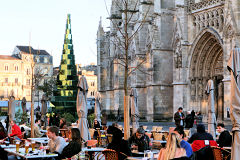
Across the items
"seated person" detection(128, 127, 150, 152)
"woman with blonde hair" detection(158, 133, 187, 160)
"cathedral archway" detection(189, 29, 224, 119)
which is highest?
"cathedral archway" detection(189, 29, 224, 119)

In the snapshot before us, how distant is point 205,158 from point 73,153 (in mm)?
2871

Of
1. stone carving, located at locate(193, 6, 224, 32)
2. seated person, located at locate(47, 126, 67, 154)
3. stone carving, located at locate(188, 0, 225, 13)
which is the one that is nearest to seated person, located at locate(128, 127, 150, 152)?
seated person, located at locate(47, 126, 67, 154)

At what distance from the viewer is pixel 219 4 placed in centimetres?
2805

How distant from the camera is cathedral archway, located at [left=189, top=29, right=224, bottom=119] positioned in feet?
99.3

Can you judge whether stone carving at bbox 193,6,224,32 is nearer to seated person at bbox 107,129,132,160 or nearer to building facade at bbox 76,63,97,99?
seated person at bbox 107,129,132,160

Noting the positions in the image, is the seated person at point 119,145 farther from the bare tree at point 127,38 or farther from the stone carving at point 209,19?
the stone carving at point 209,19

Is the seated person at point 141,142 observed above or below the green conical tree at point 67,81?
below

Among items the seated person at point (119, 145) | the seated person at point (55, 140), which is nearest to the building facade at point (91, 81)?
the seated person at point (55, 140)

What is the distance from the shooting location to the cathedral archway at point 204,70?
1192 inches

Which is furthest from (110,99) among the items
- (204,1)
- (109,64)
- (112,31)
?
(204,1)

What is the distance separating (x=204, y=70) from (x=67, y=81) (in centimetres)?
1055

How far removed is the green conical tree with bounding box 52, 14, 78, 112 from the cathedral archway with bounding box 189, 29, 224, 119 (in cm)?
917

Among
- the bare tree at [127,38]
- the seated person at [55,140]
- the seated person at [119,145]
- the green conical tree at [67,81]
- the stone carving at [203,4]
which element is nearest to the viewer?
the seated person at [119,145]

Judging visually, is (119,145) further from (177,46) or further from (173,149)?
(177,46)
